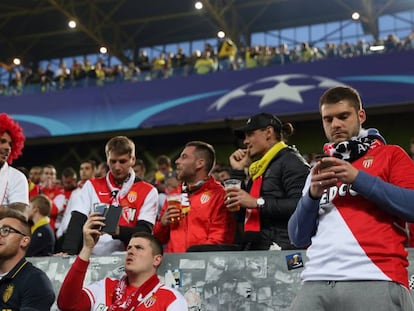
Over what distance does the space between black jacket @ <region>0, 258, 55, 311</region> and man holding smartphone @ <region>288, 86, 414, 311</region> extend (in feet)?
5.52

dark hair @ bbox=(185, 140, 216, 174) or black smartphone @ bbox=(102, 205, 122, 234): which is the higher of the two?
dark hair @ bbox=(185, 140, 216, 174)

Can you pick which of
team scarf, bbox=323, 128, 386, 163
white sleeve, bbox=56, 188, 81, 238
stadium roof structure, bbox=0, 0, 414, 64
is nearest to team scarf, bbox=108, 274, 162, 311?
team scarf, bbox=323, 128, 386, 163

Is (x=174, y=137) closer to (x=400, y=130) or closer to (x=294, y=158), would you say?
(x=400, y=130)

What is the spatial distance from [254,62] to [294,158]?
31.6 ft

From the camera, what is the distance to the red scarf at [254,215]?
3875mm

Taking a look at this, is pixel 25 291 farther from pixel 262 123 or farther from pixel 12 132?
pixel 262 123

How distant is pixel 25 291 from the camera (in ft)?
11.6

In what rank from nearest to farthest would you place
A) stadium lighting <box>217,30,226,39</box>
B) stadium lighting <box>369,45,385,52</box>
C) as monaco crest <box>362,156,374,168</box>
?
as monaco crest <box>362,156,374,168</box> → stadium lighting <box>369,45,385,52</box> → stadium lighting <box>217,30,226,39</box>

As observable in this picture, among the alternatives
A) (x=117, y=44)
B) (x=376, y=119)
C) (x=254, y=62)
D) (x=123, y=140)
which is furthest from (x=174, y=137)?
(x=123, y=140)

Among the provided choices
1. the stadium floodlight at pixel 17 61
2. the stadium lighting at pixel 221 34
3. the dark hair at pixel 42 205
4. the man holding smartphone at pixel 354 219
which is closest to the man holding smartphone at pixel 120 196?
the dark hair at pixel 42 205

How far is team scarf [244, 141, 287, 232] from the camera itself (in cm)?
391

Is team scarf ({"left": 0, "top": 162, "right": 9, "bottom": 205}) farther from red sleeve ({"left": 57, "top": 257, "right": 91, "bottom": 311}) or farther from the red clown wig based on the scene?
red sleeve ({"left": 57, "top": 257, "right": 91, "bottom": 311})

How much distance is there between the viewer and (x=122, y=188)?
472 cm

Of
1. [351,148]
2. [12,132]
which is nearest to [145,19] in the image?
[12,132]
